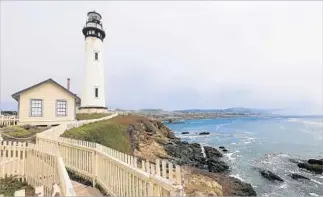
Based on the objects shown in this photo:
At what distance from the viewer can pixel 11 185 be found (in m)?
7.64

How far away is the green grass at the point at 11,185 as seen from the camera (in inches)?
283

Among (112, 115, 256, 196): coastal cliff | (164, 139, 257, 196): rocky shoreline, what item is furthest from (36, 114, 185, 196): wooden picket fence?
(164, 139, 257, 196): rocky shoreline

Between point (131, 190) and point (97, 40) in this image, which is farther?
point (97, 40)

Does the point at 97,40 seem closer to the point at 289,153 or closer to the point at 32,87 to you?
the point at 32,87

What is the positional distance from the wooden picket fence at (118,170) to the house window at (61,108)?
10.6 m

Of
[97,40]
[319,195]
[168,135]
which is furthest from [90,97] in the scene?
[319,195]

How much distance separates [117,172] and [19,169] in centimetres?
434

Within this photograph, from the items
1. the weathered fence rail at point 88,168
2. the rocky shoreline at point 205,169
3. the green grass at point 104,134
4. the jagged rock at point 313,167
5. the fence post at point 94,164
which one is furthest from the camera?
the jagged rock at point 313,167

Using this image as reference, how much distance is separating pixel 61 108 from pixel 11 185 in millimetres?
13937

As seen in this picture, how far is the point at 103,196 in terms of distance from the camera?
650 cm

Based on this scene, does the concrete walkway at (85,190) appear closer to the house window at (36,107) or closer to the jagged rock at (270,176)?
the house window at (36,107)

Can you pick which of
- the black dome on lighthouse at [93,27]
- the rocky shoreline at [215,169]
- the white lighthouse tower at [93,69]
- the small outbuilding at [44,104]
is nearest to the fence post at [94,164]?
the rocky shoreline at [215,169]

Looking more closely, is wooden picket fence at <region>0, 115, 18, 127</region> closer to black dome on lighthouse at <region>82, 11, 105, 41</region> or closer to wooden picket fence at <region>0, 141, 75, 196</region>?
wooden picket fence at <region>0, 141, 75, 196</region>

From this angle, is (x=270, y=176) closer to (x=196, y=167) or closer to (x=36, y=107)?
(x=196, y=167)
